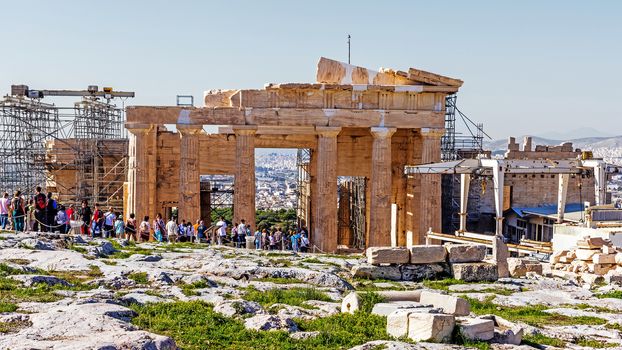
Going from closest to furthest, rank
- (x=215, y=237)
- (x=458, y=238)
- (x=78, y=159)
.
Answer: (x=458, y=238) → (x=215, y=237) → (x=78, y=159)

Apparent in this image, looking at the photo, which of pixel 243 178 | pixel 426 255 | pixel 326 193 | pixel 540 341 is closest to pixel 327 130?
pixel 326 193

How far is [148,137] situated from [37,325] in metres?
24.6

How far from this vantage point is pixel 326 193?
35094 mm

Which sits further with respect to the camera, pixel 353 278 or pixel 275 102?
pixel 275 102

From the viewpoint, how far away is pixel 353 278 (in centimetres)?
2066

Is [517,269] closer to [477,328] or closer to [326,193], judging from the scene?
[477,328]

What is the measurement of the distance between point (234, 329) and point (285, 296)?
3620mm

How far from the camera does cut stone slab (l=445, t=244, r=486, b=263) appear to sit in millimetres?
21672

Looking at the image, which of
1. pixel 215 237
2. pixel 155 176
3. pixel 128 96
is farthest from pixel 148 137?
pixel 128 96

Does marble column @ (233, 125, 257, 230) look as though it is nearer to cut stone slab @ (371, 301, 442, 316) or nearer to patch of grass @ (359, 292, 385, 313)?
patch of grass @ (359, 292, 385, 313)

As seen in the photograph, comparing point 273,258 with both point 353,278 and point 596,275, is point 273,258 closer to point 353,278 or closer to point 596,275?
point 353,278

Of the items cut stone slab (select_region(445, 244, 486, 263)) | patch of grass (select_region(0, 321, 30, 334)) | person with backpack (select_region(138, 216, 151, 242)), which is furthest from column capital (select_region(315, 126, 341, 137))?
patch of grass (select_region(0, 321, 30, 334))

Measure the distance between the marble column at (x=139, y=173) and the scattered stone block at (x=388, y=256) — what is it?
52.9 feet

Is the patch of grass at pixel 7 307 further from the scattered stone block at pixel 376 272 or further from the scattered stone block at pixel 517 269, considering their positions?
the scattered stone block at pixel 517 269
